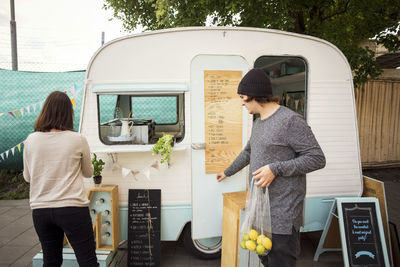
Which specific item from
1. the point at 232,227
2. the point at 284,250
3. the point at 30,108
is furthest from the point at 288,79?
the point at 30,108

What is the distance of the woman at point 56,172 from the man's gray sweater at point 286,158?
4.60 feet

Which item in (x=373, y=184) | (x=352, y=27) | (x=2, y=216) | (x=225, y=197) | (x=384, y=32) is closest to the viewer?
(x=225, y=197)

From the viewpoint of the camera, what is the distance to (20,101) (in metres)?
6.40

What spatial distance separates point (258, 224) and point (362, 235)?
5.66 feet

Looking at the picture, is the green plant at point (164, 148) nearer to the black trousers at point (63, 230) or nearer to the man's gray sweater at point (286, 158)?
the black trousers at point (63, 230)

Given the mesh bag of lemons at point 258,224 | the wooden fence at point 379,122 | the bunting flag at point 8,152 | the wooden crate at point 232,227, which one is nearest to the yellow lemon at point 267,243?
the mesh bag of lemons at point 258,224

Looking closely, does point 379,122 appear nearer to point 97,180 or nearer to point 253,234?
point 253,234

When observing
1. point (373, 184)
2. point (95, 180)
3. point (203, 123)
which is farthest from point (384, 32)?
point (95, 180)

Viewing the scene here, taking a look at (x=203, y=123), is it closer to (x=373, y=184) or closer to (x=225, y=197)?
(x=225, y=197)

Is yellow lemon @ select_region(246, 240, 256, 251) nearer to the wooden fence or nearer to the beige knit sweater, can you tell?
the beige knit sweater

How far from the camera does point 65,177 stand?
214 centimetres

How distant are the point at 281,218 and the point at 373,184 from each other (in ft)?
6.78

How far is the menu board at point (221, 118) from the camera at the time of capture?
121 inches

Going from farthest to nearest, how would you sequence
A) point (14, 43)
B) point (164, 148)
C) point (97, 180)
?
point (14, 43) < point (97, 180) < point (164, 148)
